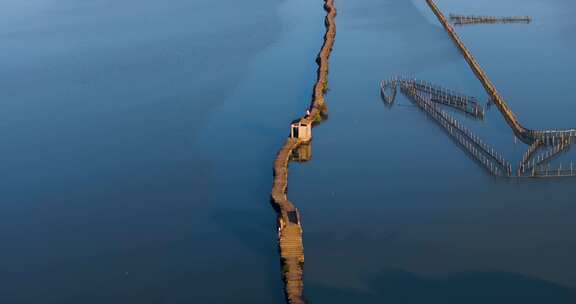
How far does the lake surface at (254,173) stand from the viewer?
15039 millimetres

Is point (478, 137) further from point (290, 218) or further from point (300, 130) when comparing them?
point (290, 218)

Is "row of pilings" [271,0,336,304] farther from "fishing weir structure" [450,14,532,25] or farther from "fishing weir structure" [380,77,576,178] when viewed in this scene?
"fishing weir structure" [450,14,532,25]

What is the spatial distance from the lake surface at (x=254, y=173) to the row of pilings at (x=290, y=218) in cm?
30

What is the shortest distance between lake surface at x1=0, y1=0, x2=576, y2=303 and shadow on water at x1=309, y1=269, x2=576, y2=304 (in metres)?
0.03

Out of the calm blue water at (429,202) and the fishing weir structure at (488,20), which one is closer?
the calm blue water at (429,202)

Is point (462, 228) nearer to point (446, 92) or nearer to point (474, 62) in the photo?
point (446, 92)

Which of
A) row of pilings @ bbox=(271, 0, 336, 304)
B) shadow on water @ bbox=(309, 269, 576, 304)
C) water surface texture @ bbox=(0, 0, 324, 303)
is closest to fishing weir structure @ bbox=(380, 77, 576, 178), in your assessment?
row of pilings @ bbox=(271, 0, 336, 304)

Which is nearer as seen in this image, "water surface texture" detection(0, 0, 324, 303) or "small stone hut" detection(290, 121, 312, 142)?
"water surface texture" detection(0, 0, 324, 303)

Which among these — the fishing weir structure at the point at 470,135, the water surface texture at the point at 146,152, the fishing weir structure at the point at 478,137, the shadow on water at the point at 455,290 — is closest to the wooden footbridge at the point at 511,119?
the fishing weir structure at the point at 478,137

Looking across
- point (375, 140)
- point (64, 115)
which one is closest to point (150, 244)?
point (375, 140)

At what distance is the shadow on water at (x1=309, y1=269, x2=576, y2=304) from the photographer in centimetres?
1405

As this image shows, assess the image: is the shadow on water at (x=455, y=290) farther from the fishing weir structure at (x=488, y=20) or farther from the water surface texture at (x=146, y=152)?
the fishing weir structure at (x=488, y=20)

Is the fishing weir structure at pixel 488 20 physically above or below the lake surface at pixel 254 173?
above

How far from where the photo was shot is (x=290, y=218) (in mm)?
16031
